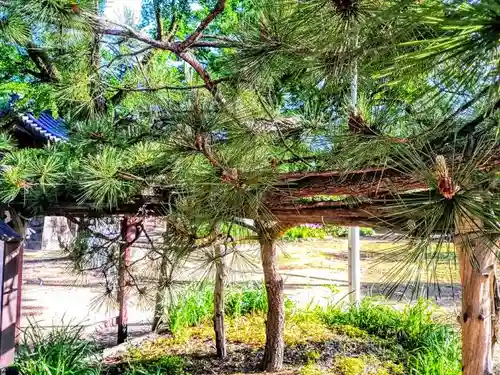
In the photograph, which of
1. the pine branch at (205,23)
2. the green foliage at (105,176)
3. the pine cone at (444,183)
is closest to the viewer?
the pine cone at (444,183)

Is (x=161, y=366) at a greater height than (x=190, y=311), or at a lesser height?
lesser

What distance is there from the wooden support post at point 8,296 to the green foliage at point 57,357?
0.25 metres

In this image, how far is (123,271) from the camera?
286 cm

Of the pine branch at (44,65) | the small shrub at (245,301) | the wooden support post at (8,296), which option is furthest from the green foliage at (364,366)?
the pine branch at (44,65)

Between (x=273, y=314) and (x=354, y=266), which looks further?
(x=354, y=266)

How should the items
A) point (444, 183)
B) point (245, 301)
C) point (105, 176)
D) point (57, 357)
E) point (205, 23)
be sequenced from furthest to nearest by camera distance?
point (245, 301)
point (57, 357)
point (105, 176)
point (205, 23)
point (444, 183)

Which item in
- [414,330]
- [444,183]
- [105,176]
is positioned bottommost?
[414,330]

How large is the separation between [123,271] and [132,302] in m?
0.48

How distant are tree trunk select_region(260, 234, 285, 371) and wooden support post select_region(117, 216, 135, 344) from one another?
865mm

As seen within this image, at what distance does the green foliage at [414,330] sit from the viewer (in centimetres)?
267

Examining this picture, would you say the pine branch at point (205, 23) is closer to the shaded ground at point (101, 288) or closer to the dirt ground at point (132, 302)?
the dirt ground at point (132, 302)

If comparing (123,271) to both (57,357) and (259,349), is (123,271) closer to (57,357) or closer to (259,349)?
(57,357)

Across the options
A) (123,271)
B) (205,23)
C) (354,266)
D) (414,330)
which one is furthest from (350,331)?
(205,23)

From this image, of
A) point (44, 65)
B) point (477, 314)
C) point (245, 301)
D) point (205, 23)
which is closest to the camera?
point (205, 23)
